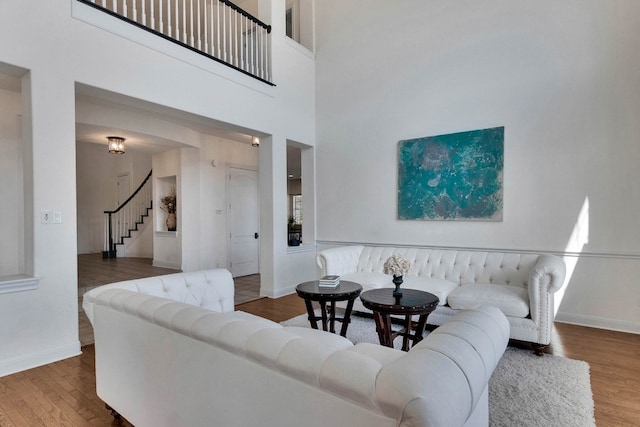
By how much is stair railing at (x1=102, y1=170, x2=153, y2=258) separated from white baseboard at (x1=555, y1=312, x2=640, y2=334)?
8.97 metres

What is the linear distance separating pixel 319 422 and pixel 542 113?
168 inches

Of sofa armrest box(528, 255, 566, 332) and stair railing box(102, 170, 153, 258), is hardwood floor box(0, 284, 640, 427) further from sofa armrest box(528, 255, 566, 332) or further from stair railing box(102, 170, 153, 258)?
stair railing box(102, 170, 153, 258)

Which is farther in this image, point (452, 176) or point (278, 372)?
point (452, 176)

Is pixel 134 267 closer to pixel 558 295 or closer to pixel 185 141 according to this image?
pixel 185 141

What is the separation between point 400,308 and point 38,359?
306 cm

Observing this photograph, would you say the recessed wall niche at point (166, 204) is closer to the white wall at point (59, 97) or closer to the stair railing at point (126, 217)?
the stair railing at point (126, 217)

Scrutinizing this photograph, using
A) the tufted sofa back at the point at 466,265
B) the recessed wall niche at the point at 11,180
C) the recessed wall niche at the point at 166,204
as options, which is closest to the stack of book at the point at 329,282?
the tufted sofa back at the point at 466,265

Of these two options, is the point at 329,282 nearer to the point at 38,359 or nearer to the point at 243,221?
the point at 38,359

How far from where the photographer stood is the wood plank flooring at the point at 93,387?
2057 mm

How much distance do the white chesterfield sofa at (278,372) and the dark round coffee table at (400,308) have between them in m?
0.91

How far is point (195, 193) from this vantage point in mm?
6598

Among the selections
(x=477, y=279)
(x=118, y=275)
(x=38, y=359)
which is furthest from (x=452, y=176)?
(x=118, y=275)

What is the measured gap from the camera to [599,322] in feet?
11.8

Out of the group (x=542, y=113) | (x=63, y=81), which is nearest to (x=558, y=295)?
(x=542, y=113)
